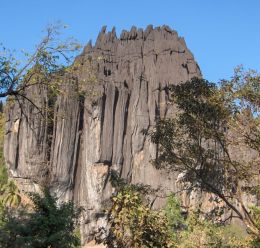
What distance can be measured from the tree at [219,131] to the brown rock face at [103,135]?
2724 cm

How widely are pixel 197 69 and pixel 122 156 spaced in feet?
43.1

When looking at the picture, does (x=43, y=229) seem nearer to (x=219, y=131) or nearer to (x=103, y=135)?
(x=219, y=131)

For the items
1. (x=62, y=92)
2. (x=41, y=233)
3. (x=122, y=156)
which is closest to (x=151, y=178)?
(x=122, y=156)

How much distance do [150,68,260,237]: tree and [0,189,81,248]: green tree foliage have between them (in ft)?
12.0

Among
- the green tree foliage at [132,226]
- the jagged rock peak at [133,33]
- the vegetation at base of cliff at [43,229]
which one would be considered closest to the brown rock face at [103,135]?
the jagged rock peak at [133,33]

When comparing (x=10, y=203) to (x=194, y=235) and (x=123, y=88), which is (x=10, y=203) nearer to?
(x=123, y=88)

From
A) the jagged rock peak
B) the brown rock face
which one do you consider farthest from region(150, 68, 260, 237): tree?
the jagged rock peak

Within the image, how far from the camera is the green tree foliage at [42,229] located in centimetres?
1354

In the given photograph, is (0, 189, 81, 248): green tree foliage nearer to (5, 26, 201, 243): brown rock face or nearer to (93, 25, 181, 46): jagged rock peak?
(5, 26, 201, 243): brown rock face

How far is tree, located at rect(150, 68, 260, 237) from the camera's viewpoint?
13.7 m

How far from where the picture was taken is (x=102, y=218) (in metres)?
44.8

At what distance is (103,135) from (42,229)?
32677 millimetres

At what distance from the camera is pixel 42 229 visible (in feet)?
45.6

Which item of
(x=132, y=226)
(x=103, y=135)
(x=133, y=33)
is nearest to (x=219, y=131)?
(x=132, y=226)
